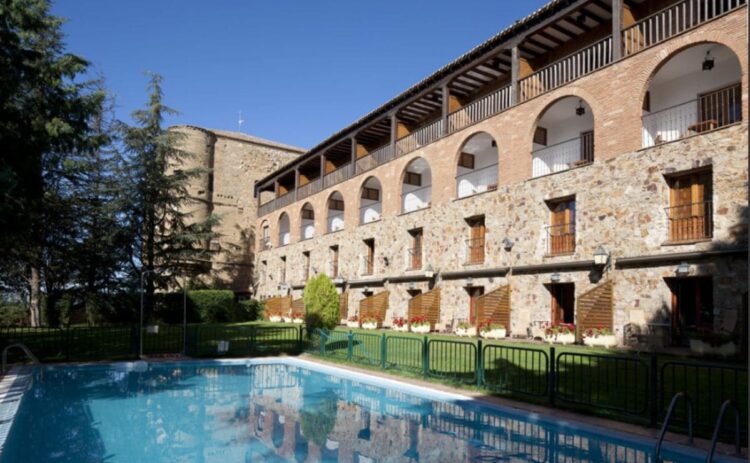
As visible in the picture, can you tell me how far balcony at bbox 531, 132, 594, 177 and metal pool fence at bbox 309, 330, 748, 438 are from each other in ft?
23.3

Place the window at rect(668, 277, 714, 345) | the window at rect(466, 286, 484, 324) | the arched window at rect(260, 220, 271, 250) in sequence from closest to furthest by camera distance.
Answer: the window at rect(668, 277, 714, 345), the window at rect(466, 286, 484, 324), the arched window at rect(260, 220, 271, 250)

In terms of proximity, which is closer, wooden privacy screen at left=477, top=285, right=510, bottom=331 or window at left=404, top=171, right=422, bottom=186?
wooden privacy screen at left=477, top=285, right=510, bottom=331

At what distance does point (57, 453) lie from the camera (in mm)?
6574

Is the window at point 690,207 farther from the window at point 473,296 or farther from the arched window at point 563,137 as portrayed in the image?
the window at point 473,296

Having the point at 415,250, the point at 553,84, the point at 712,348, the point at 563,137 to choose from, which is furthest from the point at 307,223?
the point at 712,348

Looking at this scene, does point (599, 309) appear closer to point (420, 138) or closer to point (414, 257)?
point (414, 257)

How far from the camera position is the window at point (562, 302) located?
16234mm

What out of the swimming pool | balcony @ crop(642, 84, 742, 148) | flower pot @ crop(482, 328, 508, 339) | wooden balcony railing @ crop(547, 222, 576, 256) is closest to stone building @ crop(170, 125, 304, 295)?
flower pot @ crop(482, 328, 508, 339)

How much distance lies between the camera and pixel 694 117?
47.8ft

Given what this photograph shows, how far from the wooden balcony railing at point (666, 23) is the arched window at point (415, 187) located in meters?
10.4

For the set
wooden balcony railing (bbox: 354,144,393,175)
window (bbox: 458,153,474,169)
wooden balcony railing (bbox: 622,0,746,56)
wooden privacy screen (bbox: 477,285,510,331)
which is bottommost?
wooden privacy screen (bbox: 477,285,510,331)

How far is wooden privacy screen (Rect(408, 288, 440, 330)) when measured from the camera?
2011 centimetres

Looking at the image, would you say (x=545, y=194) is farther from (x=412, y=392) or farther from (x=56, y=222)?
(x=56, y=222)

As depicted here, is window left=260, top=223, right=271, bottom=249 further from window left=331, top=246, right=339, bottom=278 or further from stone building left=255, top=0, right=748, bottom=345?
stone building left=255, top=0, right=748, bottom=345
